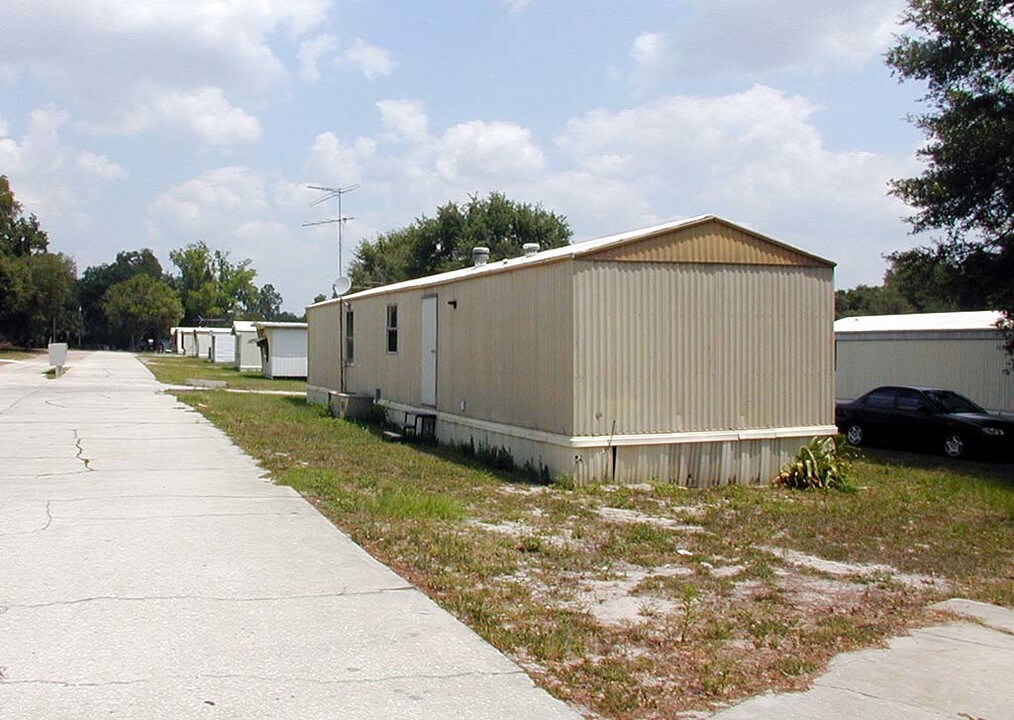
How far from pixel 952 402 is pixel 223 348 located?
5648cm

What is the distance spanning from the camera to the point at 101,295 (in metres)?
121

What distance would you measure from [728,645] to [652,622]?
0.56m

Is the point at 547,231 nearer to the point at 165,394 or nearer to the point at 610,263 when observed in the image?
the point at 165,394

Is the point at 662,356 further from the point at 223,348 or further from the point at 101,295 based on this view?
the point at 101,295

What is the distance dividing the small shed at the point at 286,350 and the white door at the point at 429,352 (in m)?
27.3

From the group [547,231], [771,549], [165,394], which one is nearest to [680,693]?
[771,549]

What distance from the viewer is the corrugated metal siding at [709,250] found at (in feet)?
40.0

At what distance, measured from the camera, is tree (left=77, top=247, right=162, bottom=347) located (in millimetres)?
115312

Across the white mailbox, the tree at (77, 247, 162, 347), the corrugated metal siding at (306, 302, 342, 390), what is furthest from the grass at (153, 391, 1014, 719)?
the tree at (77, 247, 162, 347)

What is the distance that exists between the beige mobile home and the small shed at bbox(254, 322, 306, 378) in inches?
1196

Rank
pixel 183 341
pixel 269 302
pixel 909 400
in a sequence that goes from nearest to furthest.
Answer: pixel 909 400 < pixel 183 341 < pixel 269 302

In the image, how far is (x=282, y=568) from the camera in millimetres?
7285

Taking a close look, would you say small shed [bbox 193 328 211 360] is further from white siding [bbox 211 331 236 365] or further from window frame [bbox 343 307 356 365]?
window frame [bbox 343 307 356 365]

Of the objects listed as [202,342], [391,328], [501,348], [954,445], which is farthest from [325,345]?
[202,342]
